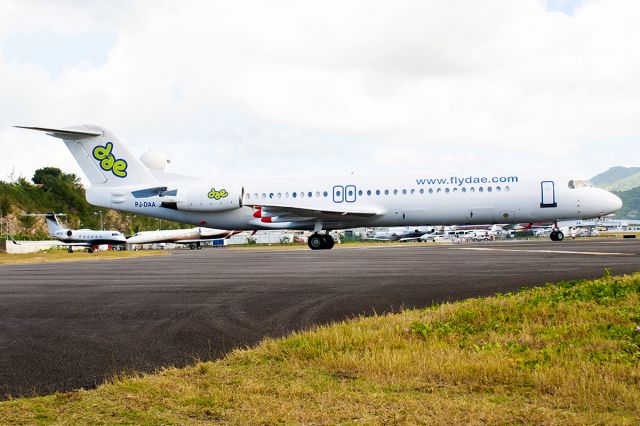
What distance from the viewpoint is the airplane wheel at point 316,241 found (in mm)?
35956

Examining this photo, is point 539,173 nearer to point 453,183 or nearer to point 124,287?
point 453,183

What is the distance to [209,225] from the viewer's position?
122 feet

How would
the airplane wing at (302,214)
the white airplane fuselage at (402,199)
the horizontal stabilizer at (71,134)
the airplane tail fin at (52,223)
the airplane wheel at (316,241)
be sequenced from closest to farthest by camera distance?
the airplane wing at (302,214), the white airplane fuselage at (402,199), the horizontal stabilizer at (71,134), the airplane wheel at (316,241), the airplane tail fin at (52,223)

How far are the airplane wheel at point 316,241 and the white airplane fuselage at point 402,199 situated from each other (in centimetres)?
63

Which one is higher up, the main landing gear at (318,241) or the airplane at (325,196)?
the airplane at (325,196)

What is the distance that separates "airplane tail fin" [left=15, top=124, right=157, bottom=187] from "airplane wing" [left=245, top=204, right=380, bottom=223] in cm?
786

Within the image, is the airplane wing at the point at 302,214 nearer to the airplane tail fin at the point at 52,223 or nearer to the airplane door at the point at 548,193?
the airplane door at the point at 548,193

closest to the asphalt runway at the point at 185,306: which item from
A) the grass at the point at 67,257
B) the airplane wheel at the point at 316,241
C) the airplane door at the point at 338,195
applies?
the airplane door at the point at 338,195

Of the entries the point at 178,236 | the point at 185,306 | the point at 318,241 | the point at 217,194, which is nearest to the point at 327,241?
the point at 318,241

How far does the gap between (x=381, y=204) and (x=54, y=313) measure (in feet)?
79.9

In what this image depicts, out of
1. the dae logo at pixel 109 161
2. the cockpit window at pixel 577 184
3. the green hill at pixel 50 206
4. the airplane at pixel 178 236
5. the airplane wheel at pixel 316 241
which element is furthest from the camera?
the green hill at pixel 50 206

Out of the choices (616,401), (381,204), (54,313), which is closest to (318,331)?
(616,401)

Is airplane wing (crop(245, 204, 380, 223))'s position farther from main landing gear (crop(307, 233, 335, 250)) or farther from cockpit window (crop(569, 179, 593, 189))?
cockpit window (crop(569, 179, 593, 189))

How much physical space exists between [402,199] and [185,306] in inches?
926
